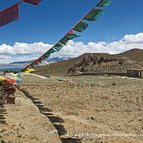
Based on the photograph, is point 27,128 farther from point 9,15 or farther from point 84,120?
point 9,15

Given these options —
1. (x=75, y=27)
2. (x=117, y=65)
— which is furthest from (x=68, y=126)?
(x=117, y=65)

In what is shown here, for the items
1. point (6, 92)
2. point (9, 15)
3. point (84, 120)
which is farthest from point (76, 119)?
point (9, 15)

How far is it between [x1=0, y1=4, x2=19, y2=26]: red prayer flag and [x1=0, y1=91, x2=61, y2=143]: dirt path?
166 inches

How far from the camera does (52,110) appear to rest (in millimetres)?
20609

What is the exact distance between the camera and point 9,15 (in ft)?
36.4

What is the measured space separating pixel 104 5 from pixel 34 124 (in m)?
5.68

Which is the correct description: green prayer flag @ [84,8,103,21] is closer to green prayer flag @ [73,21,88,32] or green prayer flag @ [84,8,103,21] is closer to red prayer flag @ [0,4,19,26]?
green prayer flag @ [73,21,88,32]

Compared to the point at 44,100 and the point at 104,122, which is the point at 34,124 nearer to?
the point at 104,122

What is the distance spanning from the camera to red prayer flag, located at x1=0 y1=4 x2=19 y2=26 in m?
11.1

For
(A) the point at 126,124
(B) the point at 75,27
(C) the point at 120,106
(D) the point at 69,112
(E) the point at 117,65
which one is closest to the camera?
(B) the point at 75,27

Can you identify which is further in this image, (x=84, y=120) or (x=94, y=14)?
(x=84, y=120)

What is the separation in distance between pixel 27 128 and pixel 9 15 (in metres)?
5.41

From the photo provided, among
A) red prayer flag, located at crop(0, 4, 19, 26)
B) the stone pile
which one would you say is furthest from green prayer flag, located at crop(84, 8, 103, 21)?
the stone pile

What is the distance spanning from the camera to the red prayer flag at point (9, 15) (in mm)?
11055
